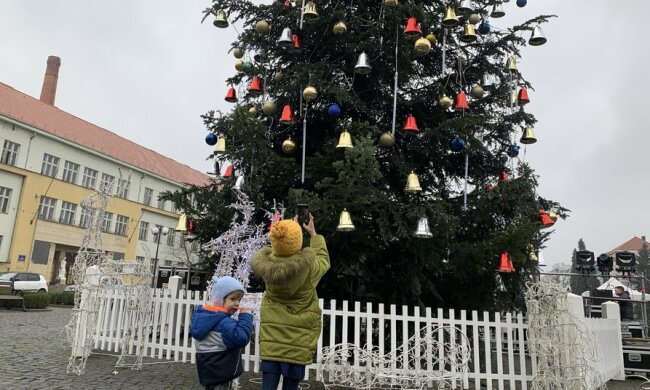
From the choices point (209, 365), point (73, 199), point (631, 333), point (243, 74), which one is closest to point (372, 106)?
point (243, 74)

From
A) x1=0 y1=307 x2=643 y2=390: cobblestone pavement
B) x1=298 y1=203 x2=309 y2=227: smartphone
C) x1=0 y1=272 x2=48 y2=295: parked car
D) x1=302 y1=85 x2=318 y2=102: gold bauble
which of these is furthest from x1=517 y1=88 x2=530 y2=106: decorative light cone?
x1=0 y1=272 x2=48 y2=295: parked car

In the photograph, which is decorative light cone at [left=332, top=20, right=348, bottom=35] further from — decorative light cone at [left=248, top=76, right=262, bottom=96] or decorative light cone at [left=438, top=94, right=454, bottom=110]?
decorative light cone at [left=438, top=94, right=454, bottom=110]

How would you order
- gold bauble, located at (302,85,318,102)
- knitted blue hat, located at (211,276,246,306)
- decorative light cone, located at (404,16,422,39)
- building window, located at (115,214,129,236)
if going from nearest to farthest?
knitted blue hat, located at (211,276,246,306) < decorative light cone, located at (404,16,422,39) < gold bauble, located at (302,85,318,102) < building window, located at (115,214,129,236)

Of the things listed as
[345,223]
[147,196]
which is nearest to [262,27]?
[345,223]

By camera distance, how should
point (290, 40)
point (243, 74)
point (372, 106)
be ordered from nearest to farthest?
1. point (290, 40)
2. point (372, 106)
3. point (243, 74)

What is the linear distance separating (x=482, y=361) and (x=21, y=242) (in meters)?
34.5

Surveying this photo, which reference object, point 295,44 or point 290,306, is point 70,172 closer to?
point 295,44

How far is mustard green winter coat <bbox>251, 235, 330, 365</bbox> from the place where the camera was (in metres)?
3.97

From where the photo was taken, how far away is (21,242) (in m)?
33.0

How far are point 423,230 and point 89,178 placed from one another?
39178mm

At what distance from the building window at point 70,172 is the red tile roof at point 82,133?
1913 mm

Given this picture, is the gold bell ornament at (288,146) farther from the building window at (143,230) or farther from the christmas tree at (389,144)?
the building window at (143,230)

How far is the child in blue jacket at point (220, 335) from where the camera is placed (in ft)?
12.8

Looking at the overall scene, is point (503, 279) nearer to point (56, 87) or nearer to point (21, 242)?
point (21, 242)
